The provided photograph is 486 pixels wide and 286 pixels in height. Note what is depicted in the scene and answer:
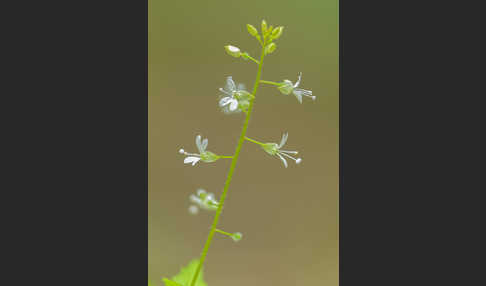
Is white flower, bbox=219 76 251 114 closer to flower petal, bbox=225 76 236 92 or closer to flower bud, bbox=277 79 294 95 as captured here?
flower petal, bbox=225 76 236 92

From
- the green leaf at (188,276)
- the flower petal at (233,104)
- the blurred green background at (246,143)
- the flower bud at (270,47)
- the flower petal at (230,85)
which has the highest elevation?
the flower bud at (270,47)

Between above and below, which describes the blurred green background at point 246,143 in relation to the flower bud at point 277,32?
below

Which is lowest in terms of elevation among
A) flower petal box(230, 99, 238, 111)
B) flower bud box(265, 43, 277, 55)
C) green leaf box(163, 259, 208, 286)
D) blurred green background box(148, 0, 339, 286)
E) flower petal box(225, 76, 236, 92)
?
green leaf box(163, 259, 208, 286)

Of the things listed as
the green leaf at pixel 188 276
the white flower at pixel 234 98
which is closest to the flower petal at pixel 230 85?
the white flower at pixel 234 98

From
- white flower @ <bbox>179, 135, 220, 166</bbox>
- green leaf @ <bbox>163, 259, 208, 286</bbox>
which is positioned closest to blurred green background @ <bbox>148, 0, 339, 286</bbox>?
green leaf @ <bbox>163, 259, 208, 286</bbox>

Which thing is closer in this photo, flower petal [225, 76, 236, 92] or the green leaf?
flower petal [225, 76, 236, 92]

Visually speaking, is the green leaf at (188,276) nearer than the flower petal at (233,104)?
No

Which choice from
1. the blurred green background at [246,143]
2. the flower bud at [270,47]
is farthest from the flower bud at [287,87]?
the blurred green background at [246,143]

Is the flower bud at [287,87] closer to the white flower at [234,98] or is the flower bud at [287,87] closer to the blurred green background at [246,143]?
the white flower at [234,98]

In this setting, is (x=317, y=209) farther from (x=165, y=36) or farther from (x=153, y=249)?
(x=165, y=36)
